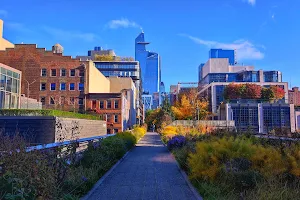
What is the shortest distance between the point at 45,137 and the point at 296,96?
105655mm

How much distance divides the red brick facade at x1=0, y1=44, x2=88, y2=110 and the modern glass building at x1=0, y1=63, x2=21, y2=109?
1343cm

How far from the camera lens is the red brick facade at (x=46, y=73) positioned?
194 feet

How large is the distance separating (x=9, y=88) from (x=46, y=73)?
57.6ft

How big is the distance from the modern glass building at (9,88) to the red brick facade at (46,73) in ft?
44.1

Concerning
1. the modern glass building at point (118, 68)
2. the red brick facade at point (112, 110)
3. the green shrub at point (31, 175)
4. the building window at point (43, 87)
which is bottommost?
the green shrub at point (31, 175)

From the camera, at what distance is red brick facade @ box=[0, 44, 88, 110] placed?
59.2 metres

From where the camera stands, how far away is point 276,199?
20.0 ft

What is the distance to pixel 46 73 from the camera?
59.7 m

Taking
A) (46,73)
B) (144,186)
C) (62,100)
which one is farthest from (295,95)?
(144,186)

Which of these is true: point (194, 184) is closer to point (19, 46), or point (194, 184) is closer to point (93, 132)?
point (93, 132)

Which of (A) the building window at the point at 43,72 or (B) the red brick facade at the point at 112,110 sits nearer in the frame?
(A) the building window at the point at 43,72

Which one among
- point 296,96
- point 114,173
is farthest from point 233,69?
point 114,173

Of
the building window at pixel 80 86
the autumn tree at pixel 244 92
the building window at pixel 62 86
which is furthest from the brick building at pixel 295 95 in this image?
the building window at pixel 62 86

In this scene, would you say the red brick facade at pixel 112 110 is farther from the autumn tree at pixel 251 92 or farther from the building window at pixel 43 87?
the autumn tree at pixel 251 92
